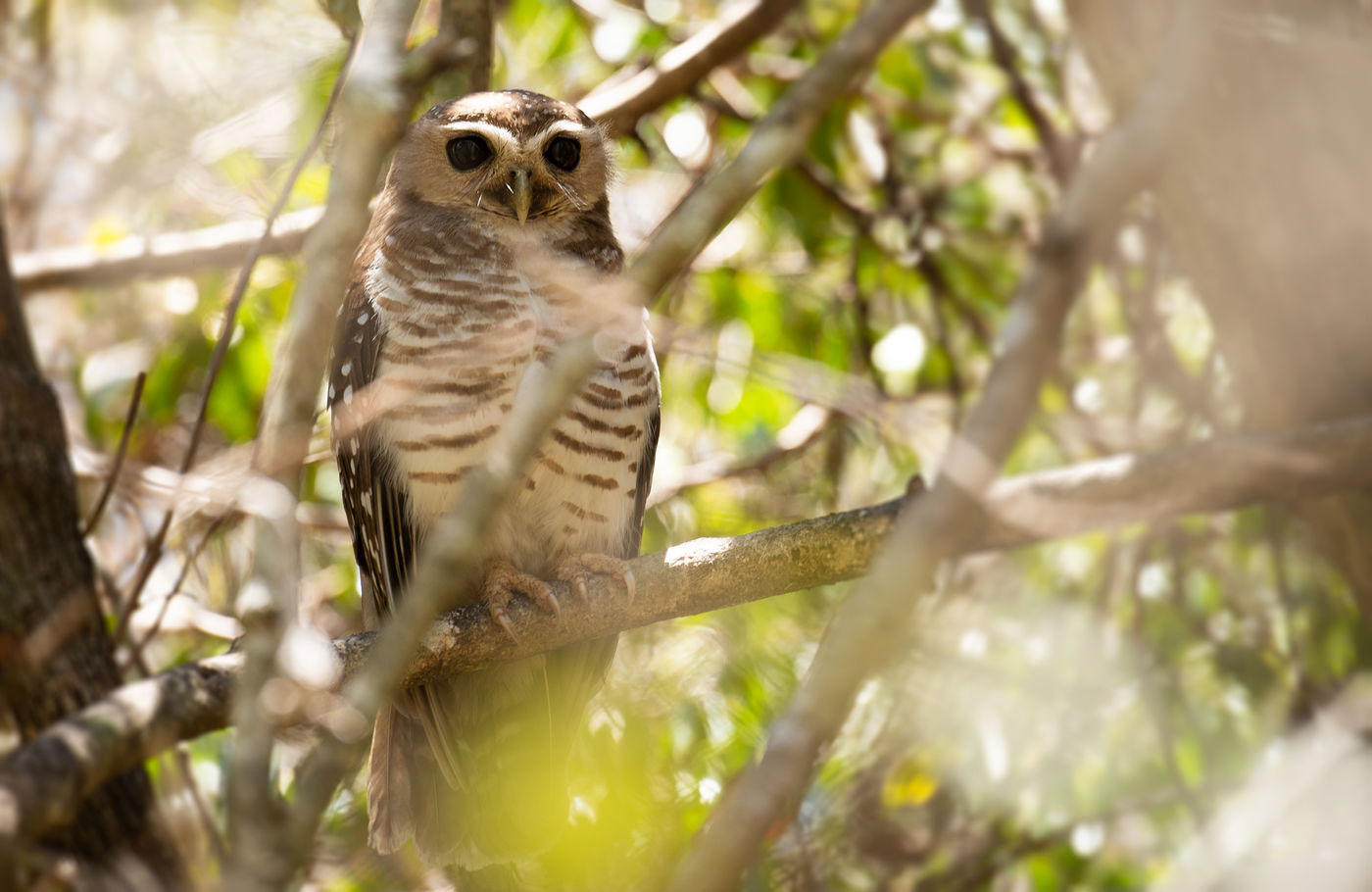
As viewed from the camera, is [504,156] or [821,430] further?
[821,430]

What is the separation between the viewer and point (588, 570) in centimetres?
291

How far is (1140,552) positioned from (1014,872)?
1109 mm

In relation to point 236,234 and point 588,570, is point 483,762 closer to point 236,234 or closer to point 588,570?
point 588,570

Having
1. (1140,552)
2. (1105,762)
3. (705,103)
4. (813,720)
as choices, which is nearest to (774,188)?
(705,103)

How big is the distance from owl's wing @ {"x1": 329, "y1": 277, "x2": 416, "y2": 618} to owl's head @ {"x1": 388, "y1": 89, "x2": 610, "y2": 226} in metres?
0.42

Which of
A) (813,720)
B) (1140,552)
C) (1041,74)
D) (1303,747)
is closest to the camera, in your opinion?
(813,720)

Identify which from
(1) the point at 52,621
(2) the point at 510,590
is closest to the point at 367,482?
(2) the point at 510,590

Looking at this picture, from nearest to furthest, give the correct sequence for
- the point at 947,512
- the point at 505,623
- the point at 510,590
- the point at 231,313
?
the point at 947,512, the point at 231,313, the point at 505,623, the point at 510,590

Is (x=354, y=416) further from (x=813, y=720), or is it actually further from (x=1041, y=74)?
(x=1041, y=74)

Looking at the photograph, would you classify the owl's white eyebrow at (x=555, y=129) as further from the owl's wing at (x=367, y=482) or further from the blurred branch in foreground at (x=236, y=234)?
the owl's wing at (x=367, y=482)

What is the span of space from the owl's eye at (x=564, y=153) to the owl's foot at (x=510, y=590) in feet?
3.82

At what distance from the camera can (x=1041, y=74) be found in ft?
14.9

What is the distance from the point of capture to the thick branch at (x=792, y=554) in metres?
1.79

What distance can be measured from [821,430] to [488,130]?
164 cm
